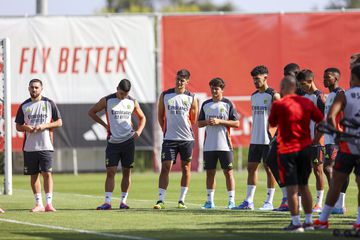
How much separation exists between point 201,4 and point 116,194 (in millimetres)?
103002

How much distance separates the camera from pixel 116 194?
23.5 metres

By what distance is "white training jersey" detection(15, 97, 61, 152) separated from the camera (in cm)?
1788

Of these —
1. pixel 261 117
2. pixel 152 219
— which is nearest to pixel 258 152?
pixel 261 117

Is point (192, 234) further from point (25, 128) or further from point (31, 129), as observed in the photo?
point (25, 128)

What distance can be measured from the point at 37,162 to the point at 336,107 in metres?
6.46

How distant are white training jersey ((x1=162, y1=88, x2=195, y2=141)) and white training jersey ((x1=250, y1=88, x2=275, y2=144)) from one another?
4.05 ft

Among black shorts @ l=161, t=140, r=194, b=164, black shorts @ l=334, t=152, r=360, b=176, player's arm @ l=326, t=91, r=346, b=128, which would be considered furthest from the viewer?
black shorts @ l=161, t=140, r=194, b=164

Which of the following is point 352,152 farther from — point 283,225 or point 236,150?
point 236,150

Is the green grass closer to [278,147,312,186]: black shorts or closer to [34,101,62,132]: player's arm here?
[278,147,312,186]: black shorts

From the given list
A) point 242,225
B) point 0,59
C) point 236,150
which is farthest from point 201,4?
point 242,225

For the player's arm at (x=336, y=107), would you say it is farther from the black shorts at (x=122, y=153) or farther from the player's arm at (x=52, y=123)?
the player's arm at (x=52, y=123)

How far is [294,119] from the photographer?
43.8 feet

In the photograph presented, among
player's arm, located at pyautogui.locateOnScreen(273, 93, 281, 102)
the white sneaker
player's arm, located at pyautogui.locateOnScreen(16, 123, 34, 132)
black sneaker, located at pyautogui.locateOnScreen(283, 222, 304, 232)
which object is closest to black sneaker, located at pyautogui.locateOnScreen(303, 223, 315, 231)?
black sneaker, located at pyautogui.locateOnScreen(283, 222, 304, 232)

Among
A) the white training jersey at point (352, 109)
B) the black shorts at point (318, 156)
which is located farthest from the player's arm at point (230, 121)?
the white training jersey at point (352, 109)
